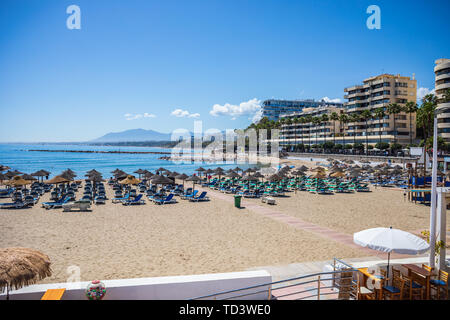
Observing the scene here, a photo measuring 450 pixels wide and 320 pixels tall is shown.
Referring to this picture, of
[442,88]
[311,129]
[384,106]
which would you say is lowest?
[311,129]

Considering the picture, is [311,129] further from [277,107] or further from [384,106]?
[277,107]

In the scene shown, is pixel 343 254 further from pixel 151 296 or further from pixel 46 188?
pixel 46 188

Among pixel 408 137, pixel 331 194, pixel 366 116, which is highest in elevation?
pixel 366 116

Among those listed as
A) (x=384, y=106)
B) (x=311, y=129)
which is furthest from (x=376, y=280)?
(x=311, y=129)

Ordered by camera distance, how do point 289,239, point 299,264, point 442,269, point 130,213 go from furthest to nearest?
point 130,213
point 289,239
point 299,264
point 442,269

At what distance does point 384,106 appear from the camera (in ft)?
240

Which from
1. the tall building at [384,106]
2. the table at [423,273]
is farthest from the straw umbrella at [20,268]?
the tall building at [384,106]

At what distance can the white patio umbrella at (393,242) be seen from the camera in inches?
231

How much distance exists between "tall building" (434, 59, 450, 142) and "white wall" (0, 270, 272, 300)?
6138 centimetres

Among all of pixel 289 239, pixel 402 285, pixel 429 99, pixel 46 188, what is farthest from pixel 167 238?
pixel 429 99

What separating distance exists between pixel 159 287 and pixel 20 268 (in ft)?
8.39

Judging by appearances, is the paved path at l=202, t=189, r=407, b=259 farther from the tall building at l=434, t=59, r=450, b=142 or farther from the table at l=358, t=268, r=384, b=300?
the tall building at l=434, t=59, r=450, b=142

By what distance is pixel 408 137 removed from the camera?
69.6 meters

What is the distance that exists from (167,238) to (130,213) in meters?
6.53
